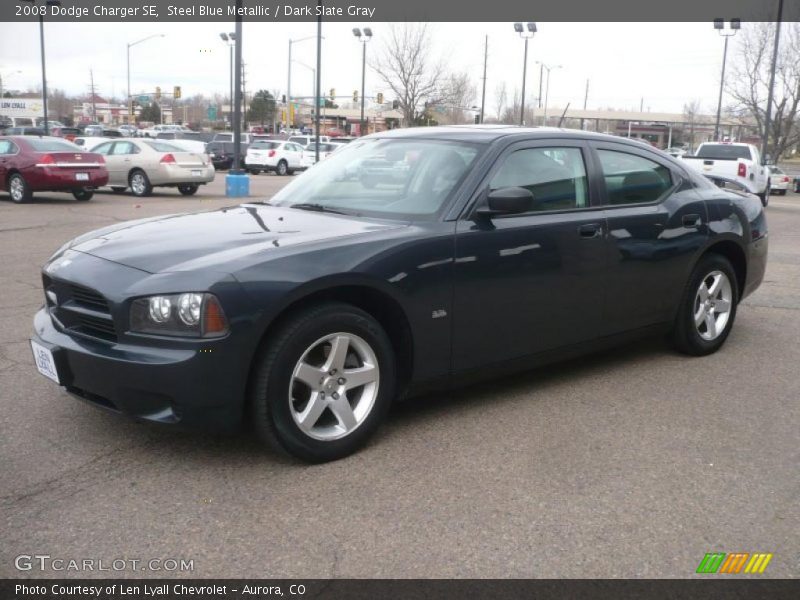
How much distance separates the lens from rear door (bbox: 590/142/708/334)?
4.85 meters

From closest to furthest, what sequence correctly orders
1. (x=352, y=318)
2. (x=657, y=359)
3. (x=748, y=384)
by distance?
(x=352, y=318) → (x=748, y=384) → (x=657, y=359)

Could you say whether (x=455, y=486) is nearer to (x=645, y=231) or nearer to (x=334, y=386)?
(x=334, y=386)

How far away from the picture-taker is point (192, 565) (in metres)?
2.76

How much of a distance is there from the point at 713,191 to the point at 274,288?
3.74 meters

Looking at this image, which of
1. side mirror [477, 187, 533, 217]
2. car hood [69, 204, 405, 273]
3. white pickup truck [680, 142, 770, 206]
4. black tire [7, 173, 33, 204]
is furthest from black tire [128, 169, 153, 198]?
side mirror [477, 187, 533, 217]

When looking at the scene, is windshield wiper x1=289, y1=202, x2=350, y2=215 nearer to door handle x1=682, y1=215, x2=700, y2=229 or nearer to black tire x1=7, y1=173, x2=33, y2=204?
door handle x1=682, y1=215, x2=700, y2=229

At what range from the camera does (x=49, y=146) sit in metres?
16.7

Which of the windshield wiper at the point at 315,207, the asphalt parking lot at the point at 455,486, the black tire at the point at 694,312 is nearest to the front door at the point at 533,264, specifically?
the asphalt parking lot at the point at 455,486

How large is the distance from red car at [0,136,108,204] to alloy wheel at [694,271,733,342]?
14.5m

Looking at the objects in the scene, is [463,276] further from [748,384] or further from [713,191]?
[713,191]

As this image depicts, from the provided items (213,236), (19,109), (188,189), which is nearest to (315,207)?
(213,236)

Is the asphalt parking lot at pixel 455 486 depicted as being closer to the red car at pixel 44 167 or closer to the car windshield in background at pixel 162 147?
the red car at pixel 44 167

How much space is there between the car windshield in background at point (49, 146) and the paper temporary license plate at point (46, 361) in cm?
1427
